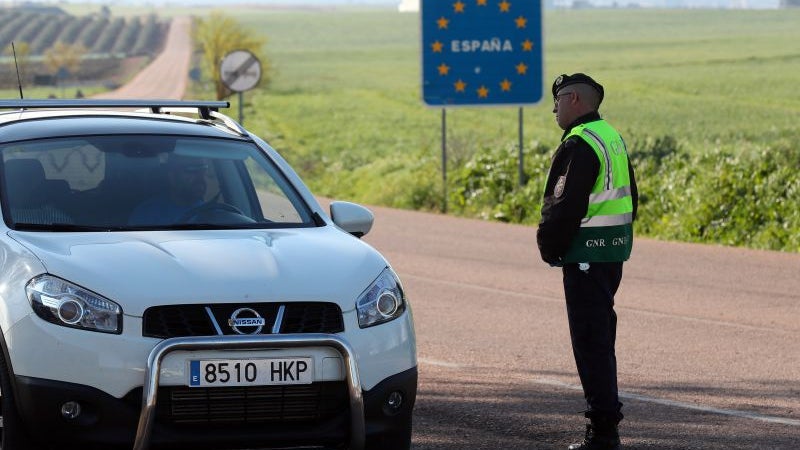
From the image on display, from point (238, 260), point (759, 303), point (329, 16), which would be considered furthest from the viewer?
point (329, 16)

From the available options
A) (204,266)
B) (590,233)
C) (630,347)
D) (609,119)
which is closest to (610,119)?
(609,119)

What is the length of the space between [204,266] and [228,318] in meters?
0.32

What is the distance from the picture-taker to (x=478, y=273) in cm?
1491

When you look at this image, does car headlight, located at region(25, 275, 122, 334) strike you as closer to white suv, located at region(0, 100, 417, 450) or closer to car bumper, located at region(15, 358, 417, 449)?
white suv, located at region(0, 100, 417, 450)

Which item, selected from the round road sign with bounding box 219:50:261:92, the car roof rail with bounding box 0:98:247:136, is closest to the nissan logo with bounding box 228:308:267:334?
the car roof rail with bounding box 0:98:247:136

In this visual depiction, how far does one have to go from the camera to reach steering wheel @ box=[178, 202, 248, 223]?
7.05 metres

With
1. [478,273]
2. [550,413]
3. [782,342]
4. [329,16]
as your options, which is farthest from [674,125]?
[329,16]

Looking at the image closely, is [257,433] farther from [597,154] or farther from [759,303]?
[759,303]

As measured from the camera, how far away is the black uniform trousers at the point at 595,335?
22.2 ft

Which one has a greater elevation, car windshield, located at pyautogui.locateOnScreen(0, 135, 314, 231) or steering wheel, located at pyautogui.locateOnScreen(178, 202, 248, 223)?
car windshield, located at pyautogui.locateOnScreen(0, 135, 314, 231)

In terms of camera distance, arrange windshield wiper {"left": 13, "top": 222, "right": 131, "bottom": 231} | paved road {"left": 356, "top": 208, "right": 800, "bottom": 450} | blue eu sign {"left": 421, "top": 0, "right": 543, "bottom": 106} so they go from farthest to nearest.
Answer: blue eu sign {"left": 421, "top": 0, "right": 543, "bottom": 106} → paved road {"left": 356, "top": 208, "right": 800, "bottom": 450} → windshield wiper {"left": 13, "top": 222, "right": 131, "bottom": 231}

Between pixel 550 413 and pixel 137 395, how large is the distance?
2714 mm

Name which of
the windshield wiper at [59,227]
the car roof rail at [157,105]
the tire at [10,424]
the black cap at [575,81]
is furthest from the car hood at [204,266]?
the car roof rail at [157,105]

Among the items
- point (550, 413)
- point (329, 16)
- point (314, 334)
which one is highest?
point (314, 334)
